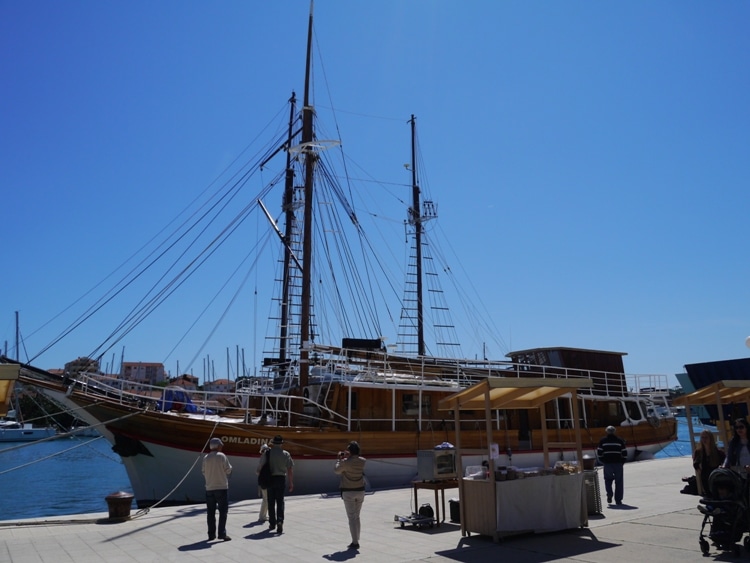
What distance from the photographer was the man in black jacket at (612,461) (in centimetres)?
1212

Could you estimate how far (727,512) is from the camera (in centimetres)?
744

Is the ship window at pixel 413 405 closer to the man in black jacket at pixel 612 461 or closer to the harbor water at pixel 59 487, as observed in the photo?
the man in black jacket at pixel 612 461

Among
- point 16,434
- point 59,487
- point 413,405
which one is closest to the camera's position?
point 413,405

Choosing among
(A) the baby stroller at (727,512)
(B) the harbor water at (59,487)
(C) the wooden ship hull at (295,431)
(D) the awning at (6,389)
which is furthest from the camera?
(B) the harbor water at (59,487)

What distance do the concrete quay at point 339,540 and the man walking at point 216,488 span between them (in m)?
0.27

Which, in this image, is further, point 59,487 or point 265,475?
point 59,487

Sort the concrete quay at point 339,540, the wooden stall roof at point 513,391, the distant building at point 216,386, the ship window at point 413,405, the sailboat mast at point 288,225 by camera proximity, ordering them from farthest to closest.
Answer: the distant building at point 216,386 < the sailboat mast at point 288,225 < the ship window at point 413,405 < the wooden stall roof at point 513,391 < the concrete quay at point 339,540

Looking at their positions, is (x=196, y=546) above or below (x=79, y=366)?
below

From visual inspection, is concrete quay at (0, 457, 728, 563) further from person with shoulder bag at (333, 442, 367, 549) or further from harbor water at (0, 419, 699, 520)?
harbor water at (0, 419, 699, 520)

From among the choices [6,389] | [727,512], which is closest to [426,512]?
[727,512]

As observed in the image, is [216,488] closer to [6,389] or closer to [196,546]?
[196,546]

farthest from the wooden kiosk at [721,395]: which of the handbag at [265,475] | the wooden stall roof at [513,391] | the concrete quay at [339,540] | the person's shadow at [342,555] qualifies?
the handbag at [265,475]

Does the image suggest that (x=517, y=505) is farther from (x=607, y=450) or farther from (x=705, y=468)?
(x=607, y=450)

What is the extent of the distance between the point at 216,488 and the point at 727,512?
721 centimetres
